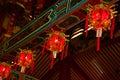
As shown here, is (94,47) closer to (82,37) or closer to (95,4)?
(82,37)

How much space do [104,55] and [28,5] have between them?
4.04m

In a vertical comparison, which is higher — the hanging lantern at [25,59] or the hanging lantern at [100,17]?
the hanging lantern at [100,17]

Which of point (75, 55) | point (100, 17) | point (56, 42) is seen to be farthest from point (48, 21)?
point (75, 55)

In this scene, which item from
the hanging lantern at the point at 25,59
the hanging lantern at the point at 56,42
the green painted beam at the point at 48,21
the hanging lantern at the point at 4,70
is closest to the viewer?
the green painted beam at the point at 48,21

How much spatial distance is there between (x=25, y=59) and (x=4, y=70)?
5.13ft

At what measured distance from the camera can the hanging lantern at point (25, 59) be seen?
7.48 m

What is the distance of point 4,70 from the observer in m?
8.73

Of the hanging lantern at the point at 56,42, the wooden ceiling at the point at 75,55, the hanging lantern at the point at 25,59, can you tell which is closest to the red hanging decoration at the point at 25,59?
the hanging lantern at the point at 25,59

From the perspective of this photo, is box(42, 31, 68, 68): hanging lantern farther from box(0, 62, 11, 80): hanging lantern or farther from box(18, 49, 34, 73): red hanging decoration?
box(0, 62, 11, 80): hanging lantern

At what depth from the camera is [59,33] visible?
21.0 ft

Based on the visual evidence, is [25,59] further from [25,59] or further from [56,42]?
[56,42]

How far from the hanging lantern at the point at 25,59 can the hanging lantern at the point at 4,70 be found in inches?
48.9

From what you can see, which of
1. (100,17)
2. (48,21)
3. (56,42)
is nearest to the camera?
(100,17)

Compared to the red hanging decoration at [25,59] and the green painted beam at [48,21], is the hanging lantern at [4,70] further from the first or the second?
the red hanging decoration at [25,59]
